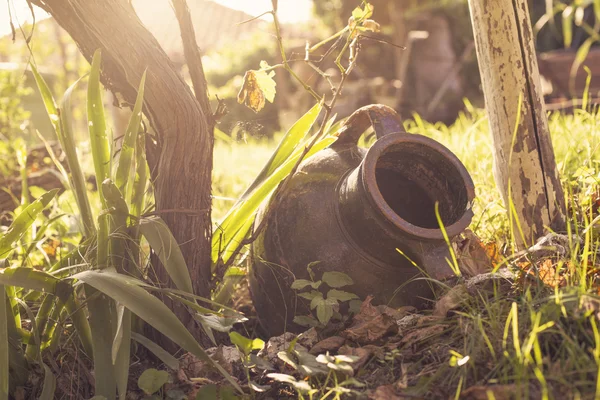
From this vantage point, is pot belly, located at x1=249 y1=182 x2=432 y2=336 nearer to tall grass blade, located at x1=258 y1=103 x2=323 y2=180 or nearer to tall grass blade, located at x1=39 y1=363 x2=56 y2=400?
tall grass blade, located at x1=258 y1=103 x2=323 y2=180

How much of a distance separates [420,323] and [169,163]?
88 cm

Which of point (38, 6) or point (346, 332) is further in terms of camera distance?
point (38, 6)

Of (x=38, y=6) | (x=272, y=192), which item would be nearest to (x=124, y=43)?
(x=38, y=6)

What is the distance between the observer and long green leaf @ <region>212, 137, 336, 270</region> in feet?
6.64

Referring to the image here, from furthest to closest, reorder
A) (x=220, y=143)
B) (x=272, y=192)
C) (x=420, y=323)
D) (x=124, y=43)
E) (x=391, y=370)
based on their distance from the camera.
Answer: (x=220, y=143) → (x=272, y=192) → (x=124, y=43) → (x=420, y=323) → (x=391, y=370)

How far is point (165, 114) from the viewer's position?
1.91m

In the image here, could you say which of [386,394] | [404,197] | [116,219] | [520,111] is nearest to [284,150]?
[404,197]

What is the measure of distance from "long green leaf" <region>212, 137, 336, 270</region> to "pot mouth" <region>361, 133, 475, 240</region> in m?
0.24

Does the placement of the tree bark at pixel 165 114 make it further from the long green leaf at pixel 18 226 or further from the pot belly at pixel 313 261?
the long green leaf at pixel 18 226

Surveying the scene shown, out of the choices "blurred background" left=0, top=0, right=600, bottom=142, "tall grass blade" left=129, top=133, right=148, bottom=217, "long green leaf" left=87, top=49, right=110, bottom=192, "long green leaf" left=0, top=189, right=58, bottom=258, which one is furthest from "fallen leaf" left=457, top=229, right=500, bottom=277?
"blurred background" left=0, top=0, right=600, bottom=142

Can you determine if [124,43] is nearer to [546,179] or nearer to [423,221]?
[423,221]

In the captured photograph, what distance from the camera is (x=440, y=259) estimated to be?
1.73m

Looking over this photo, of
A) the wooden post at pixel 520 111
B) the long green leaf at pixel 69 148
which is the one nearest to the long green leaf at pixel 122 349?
the long green leaf at pixel 69 148

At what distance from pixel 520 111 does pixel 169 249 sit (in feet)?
3.97
